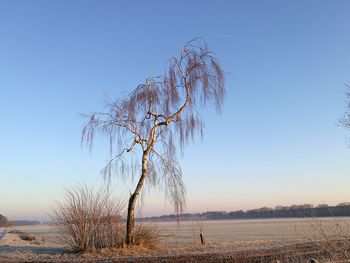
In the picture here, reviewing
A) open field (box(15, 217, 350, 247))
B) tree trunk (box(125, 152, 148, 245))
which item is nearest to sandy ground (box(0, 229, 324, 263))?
tree trunk (box(125, 152, 148, 245))

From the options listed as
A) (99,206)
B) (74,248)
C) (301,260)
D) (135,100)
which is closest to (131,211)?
(99,206)

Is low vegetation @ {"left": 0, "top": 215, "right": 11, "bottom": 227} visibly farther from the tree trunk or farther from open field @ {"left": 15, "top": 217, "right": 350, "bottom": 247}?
the tree trunk

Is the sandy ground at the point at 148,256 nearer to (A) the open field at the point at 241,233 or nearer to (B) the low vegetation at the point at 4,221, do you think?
(A) the open field at the point at 241,233

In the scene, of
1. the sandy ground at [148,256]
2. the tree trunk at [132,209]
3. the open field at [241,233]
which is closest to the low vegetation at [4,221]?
the open field at [241,233]

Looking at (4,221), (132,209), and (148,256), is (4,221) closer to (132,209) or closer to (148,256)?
(132,209)

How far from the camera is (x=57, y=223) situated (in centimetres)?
2239

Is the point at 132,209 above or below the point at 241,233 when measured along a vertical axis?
below

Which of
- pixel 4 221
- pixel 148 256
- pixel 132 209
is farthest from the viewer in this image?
pixel 4 221

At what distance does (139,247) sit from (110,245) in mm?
1474

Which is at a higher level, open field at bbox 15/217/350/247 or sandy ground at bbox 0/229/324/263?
open field at bbox 15/217/350/247

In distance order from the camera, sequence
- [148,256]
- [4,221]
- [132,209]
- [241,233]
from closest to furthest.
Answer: [148,256] → [132,209] → [241,233] → [4,221]

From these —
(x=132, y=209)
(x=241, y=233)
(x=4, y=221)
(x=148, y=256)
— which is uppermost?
(x=4, y=221)

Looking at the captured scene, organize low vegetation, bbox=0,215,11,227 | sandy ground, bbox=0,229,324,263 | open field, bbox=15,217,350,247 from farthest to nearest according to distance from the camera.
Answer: low vegetation, bbox=0,215,11,227 < open field, bbox=15,217,350,247 < sandy ground, bbox=0,229,324,263

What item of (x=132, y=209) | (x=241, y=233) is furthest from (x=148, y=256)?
(x=241, y=233)
